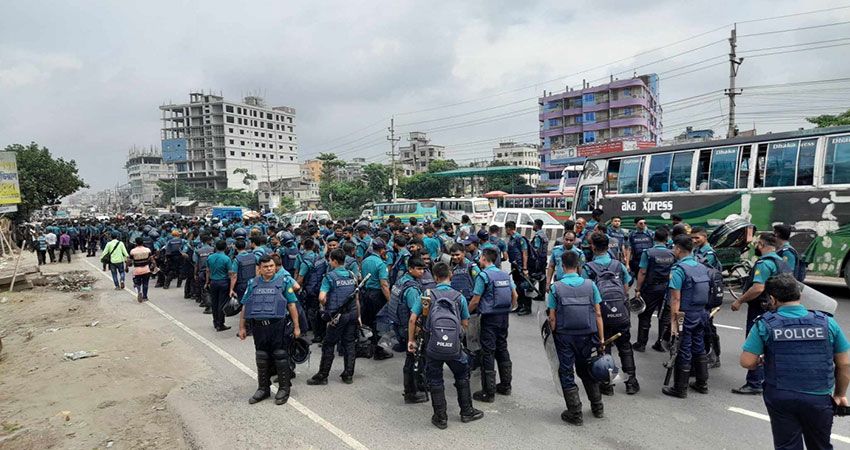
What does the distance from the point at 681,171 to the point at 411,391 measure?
1013 cm

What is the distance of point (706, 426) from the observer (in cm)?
452

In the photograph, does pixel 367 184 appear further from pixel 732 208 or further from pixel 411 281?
pixel 411 281

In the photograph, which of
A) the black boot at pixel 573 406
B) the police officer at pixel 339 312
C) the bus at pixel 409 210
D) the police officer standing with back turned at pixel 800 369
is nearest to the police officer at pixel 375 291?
the police officer at pixel 339 312

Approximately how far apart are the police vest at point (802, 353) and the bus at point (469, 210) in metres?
24.4

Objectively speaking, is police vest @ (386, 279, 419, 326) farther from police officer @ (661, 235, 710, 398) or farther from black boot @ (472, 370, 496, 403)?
police officer @ (661, 235, 710, 398)

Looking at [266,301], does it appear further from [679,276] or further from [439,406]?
[679,276]

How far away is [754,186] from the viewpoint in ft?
35.2

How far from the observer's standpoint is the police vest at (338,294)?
5652 mm

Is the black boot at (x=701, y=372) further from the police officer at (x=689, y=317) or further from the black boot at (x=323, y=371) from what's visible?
the black boot at (x=323, y=371)

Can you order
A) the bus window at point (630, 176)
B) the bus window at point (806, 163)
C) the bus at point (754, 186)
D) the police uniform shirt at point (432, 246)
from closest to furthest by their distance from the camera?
the police uniform shirt at point (432, 246) → the bus at point (754, 186) → the bus window at point (806, 163) → the bus window at point (630, 176)

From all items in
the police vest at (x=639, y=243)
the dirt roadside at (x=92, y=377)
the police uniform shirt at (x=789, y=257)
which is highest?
the police uniform shirt at (x=789, y=257)

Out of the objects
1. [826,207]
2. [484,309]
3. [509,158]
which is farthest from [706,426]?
[509,158]

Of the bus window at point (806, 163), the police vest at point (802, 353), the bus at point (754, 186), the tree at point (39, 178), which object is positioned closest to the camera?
the police vest at point (802, 353)

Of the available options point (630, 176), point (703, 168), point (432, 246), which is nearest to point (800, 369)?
point (432, 246)
